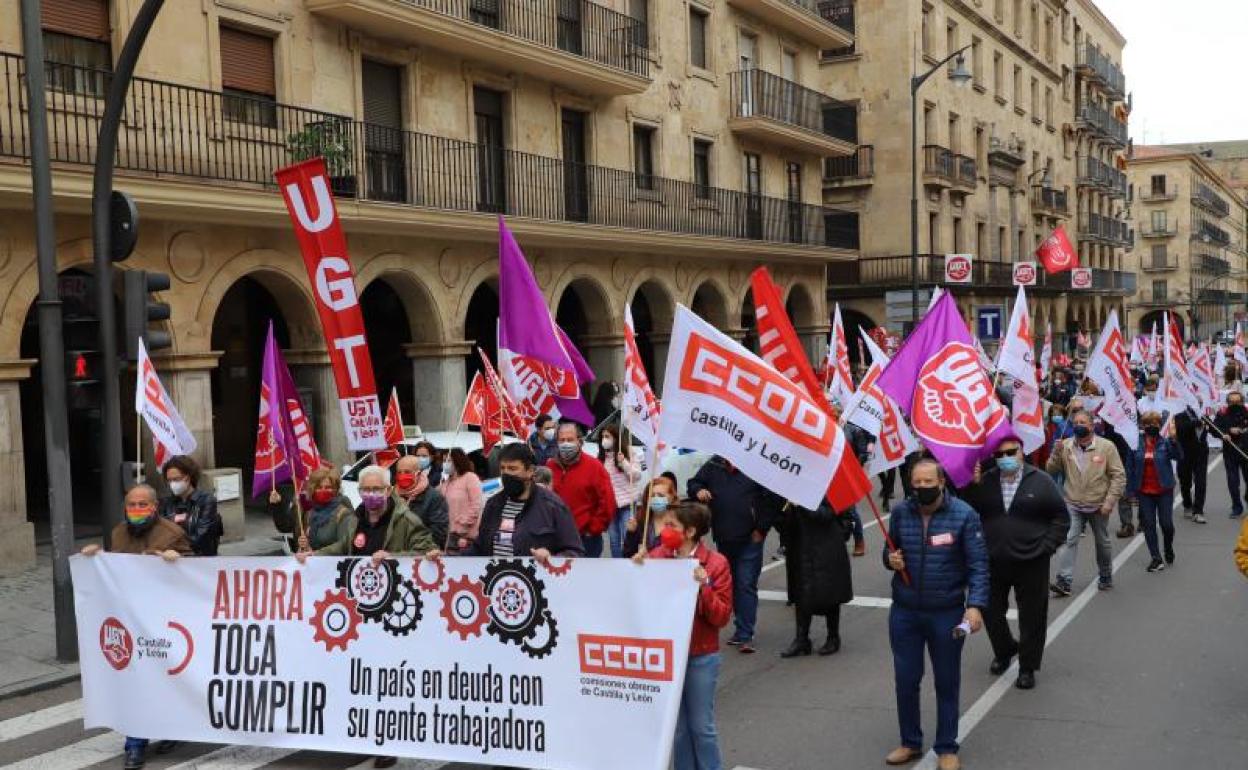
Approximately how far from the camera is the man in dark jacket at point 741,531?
342 inches

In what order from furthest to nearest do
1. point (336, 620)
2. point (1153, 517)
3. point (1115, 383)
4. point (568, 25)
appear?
point (568, 25) → point (1115, 383) → point (1153, 517) → point (336, 620)

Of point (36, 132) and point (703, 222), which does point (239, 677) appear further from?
point (703, 222)

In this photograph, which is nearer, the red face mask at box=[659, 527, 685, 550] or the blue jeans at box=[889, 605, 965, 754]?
the red face mask at box=[659, 527, 685, 550]

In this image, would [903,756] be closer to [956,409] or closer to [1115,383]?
[956,409]

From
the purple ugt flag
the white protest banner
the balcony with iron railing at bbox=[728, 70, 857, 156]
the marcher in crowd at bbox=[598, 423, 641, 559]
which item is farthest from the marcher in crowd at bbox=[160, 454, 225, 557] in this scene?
the balcony with iron railing at bbox=[728, 70, 857, 156]

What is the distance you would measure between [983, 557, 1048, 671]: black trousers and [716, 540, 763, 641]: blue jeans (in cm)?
175

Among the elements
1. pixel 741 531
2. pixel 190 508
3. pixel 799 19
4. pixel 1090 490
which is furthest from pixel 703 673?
pixel 799 19

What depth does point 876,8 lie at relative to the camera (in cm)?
3734

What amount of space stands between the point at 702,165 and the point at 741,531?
18.5m

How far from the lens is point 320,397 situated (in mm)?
16594

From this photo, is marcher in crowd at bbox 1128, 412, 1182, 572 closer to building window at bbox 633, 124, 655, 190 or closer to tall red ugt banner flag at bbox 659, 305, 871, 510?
tall red ugt banner flag at bbox 659, 305, 871, 510

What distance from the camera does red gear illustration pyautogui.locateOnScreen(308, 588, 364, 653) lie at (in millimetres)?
6230

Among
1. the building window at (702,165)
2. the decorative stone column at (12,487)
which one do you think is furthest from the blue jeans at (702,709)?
the building window at (702,165)

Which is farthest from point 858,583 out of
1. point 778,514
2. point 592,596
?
point 592,596
